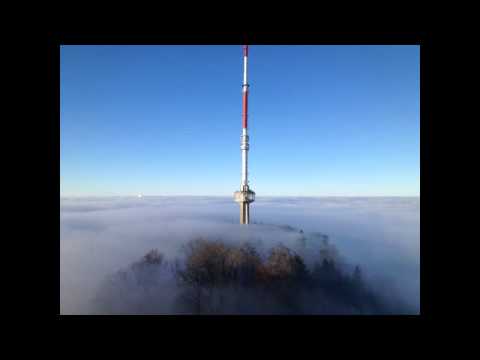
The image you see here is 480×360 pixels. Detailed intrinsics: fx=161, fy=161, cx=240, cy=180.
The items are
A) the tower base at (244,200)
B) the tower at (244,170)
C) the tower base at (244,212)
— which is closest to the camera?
the tower at (244,170)

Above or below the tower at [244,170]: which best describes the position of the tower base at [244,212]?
below

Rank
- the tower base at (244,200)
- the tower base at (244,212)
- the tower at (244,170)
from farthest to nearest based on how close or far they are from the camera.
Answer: the tower base at (244,212), the tower base at (244,200), the tower at (244,170)

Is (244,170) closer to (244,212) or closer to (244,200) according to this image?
(244,200)

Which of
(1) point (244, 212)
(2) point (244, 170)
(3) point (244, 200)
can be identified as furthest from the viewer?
(1) point (244, 212)

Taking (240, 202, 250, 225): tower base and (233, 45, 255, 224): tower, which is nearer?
(233, 45, 255, 224): tower

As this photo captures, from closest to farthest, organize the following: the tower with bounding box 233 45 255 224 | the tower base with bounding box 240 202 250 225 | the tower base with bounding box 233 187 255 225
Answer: the tower with bounding box 233 45 255 224
the tower base with bounding box 233 187 255 225
the tower base with bounding box 240 202 250 225

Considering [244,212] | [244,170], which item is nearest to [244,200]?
[244,212]

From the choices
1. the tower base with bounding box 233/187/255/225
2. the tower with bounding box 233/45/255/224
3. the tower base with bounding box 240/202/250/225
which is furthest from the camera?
the tower base with bounding box 240/202/250/225
